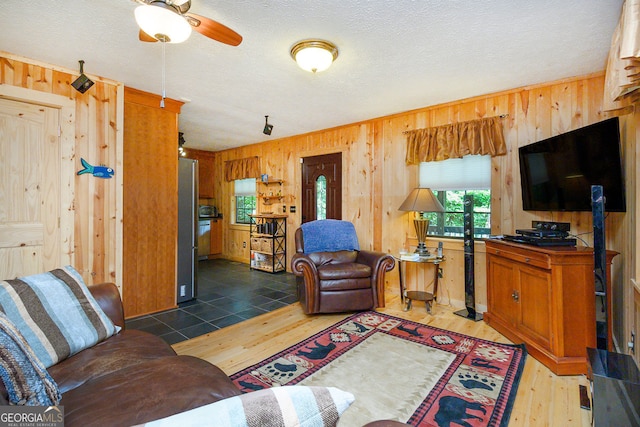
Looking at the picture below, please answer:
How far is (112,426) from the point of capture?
2.91 feet

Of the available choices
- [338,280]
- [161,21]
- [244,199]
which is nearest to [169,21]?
[161,21]

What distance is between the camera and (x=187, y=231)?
3.77m

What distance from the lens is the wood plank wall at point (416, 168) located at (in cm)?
276

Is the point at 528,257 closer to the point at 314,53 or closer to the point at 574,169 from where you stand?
the point at 574,169

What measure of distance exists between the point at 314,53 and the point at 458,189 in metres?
2.42

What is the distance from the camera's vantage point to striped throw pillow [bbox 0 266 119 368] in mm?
1345

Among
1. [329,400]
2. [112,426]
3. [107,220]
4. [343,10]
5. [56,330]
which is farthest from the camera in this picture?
[107,220]

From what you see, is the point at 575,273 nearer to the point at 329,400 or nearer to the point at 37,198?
the point at 329,400

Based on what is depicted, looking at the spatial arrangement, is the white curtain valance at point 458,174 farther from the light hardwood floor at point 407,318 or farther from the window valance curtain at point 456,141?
the light hardwood floor at point 407,318

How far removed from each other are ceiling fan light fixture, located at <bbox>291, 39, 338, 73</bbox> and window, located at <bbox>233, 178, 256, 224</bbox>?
426 centimetres

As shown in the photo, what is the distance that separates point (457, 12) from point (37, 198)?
3721mm

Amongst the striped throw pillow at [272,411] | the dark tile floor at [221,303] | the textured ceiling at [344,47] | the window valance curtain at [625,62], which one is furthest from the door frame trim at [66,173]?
the window valance curtain at [625,62]

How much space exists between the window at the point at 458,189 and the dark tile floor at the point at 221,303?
7.38ft

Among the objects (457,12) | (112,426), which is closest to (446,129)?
(457,12)
